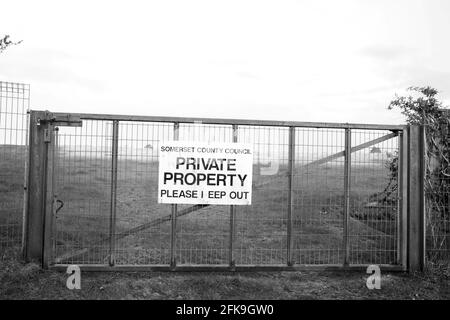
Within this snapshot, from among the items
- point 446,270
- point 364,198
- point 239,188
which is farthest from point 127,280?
point 446,270

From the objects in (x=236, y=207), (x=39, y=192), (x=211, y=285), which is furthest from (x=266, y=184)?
(x=39, y=192)

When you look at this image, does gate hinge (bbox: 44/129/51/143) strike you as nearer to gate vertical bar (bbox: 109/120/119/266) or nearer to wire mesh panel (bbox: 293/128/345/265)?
gate vertical bar (bbox: 109/120/119/266)

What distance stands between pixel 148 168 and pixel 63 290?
2118mm

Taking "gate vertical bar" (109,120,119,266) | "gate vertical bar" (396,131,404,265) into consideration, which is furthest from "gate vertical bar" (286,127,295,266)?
"gate vertical bar" (109,120,119,266)

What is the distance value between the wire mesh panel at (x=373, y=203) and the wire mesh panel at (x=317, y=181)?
0.28 meters

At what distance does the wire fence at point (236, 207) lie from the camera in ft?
21.6

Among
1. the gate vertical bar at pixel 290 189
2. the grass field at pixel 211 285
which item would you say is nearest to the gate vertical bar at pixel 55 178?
the grass field at pixel 211 285

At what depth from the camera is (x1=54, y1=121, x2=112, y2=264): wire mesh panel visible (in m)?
6.50

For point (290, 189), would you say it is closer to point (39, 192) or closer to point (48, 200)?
point (48, 200)

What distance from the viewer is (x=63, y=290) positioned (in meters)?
6.04

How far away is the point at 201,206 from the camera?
6.82 meters

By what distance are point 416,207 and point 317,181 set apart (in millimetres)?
1814

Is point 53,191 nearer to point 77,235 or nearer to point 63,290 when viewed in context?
point 77,235

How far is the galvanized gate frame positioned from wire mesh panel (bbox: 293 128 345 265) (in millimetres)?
73
